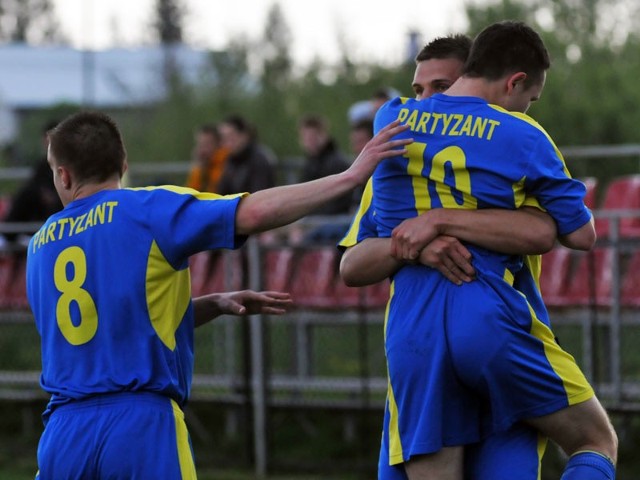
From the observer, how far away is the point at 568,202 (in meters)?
4.37

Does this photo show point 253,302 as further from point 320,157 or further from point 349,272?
point 320,157

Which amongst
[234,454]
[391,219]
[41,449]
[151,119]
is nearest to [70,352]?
[41,449]

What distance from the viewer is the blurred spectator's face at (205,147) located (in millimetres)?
12445

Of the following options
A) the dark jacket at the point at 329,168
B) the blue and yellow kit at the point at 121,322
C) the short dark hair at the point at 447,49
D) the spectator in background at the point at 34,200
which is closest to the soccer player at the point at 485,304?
the short dark hair at the point at 447,49

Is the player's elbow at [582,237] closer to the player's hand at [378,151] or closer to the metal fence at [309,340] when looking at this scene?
the player's hand at [378,151]

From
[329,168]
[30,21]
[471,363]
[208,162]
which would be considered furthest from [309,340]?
[30,21]

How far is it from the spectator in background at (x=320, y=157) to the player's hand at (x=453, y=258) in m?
6.57

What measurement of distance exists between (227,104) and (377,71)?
6149 millimetres

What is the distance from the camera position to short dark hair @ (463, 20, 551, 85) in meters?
4.42

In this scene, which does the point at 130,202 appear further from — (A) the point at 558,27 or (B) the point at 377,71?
(A) the point at 558,27

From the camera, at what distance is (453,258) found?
4.36 meters

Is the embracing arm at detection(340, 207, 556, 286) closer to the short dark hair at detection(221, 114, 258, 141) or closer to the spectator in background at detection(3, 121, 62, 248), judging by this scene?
the short dark hair at detection(221, 114, 258, 141)

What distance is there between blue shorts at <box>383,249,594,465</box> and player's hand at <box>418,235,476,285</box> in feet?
0.11

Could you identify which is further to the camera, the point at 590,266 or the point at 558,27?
the point at 558,27
